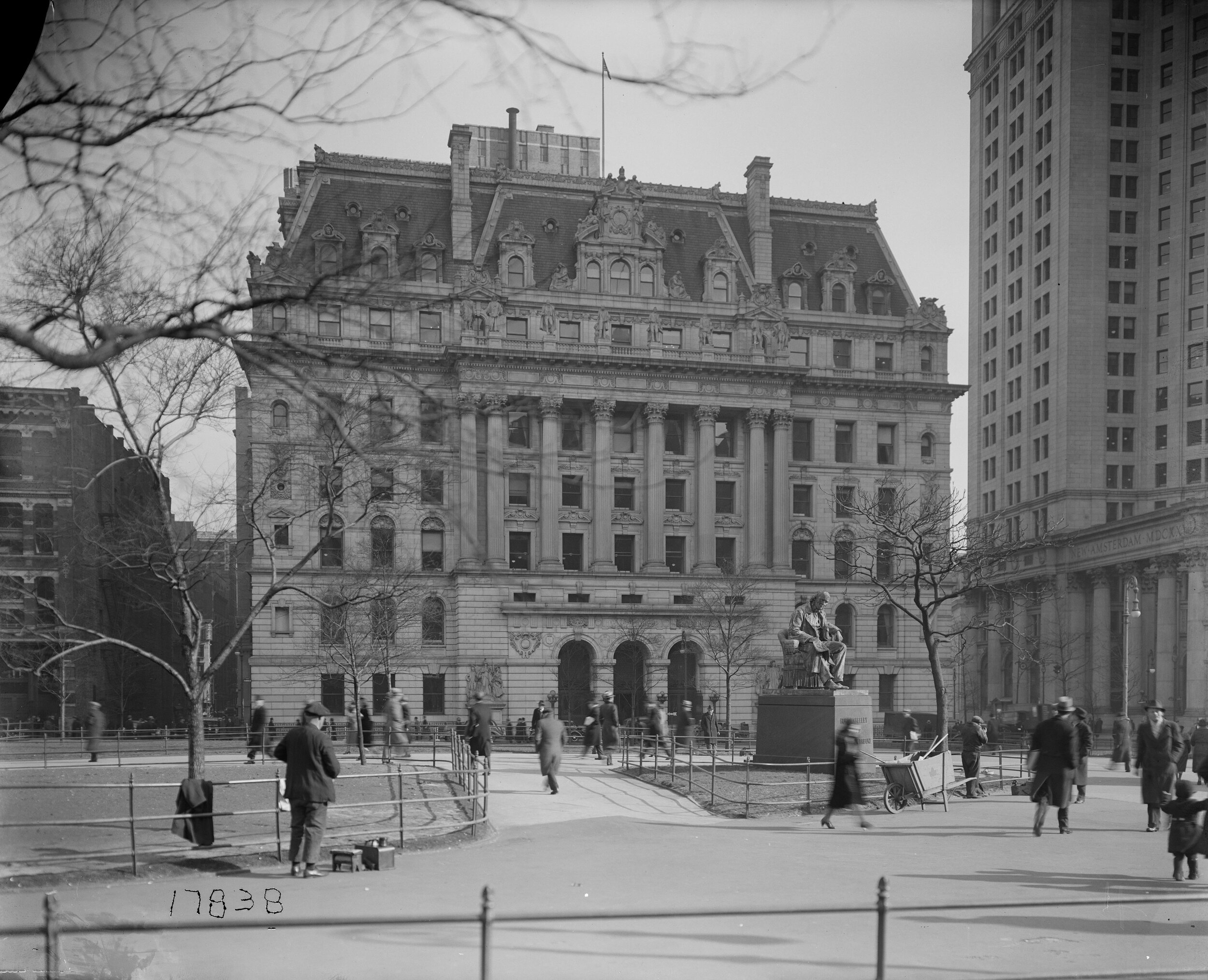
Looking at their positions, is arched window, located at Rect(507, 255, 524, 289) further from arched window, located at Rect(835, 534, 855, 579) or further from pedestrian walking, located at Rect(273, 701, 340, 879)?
pedestrian walking, located at Rect(273, 701, 340, 879)

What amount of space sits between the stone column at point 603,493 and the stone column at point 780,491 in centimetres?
987

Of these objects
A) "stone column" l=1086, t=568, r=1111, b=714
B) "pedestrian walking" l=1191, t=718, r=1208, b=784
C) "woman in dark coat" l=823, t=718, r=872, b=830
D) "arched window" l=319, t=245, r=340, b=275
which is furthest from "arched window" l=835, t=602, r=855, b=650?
"arched window" l=319, t=245, r=340, b=275

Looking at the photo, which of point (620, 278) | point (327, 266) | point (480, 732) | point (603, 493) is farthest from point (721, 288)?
point (327, 266)

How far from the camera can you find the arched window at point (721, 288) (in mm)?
71387

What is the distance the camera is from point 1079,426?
232 feet

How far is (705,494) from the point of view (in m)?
69.6

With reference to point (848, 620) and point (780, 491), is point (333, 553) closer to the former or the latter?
point (780, 491)

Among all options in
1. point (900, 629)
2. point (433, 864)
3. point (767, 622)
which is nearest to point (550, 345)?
point (767, 622)

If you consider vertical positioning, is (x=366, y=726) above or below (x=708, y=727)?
above

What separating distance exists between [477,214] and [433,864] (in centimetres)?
5967

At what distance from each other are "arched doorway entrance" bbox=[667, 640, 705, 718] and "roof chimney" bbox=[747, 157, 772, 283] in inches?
904

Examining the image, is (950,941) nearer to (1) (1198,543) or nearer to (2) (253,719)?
(2) (253,719)

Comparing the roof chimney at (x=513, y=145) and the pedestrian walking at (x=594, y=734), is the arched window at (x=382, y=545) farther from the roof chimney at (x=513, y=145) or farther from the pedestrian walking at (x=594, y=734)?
the roof chimney at (x=513, y=145)

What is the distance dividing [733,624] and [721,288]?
20.6m
